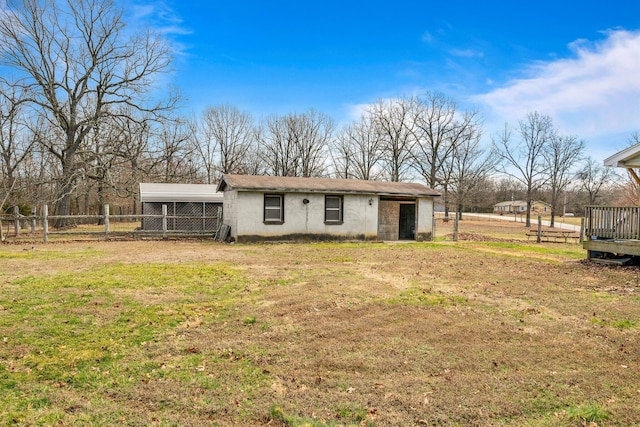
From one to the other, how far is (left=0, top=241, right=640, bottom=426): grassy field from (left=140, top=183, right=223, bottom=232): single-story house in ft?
40.0

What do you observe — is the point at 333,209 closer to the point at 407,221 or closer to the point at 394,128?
the point at 407,221

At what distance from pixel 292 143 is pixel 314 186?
27450 mm

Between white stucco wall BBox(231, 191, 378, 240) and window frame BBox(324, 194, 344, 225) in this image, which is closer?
white stucco wall BBox(231, 191, 378, 240)

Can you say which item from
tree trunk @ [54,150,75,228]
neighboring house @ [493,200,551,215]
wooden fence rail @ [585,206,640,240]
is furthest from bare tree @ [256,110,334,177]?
neighboring house @ [493,200,551,215]

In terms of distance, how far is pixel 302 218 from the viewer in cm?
1711

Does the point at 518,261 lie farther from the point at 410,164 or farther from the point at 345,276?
the point at 410,164

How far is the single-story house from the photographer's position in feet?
68.3

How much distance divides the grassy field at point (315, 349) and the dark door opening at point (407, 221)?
10.9 meters

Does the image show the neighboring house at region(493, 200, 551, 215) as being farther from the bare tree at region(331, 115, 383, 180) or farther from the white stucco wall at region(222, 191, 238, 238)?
the white stucco wall at region(222, 191, 238, 238)

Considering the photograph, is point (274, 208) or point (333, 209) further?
point (333, 209)

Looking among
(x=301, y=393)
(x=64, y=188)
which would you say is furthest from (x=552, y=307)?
(x=64, y=188)

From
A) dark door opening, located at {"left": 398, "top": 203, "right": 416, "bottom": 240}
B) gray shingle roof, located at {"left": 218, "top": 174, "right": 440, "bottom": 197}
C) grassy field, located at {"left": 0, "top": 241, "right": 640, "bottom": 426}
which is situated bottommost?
grassy field, located at {"left": 0, "top": 241, "right": 640, "bottom": 426}

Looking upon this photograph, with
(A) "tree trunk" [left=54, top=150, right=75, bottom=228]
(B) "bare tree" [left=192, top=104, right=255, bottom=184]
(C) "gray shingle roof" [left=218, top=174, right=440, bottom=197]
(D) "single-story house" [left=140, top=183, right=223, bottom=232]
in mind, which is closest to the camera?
(C) "gray shingle roof" [left=218, top=174, right=440, bottom=197]

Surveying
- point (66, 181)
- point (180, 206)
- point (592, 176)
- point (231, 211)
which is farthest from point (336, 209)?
Result: point (592, 176)
